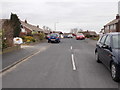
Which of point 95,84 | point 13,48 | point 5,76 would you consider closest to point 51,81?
point 95,84

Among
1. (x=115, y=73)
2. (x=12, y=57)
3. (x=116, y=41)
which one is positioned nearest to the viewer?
(x=115, y=73)

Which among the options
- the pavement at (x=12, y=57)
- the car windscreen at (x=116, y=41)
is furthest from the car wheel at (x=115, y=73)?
the pavement at (x=12, y=57)

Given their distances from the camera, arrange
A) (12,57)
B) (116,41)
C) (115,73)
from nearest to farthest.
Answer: (115,73)
(116,41)
(12,57)

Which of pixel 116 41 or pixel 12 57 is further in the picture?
pixel 12 57

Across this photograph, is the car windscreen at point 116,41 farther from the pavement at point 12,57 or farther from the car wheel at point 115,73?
the pavement at point 12,57

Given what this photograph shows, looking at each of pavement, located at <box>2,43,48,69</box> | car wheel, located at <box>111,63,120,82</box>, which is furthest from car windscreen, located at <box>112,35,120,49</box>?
pavement, located at <box>2,43,48,69</box>

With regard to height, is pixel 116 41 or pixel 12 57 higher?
pixel 116 41

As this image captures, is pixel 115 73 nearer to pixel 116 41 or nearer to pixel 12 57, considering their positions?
pixel 116 41

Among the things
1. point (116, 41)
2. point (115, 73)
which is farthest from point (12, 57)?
point (115, 73)

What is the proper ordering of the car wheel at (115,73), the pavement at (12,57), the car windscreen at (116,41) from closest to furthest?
1. the car wheel at (115,73)
2. the car windscreen at (116,41)
3. the pavement at (12,57)

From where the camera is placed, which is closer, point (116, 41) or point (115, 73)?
point (115, 73)

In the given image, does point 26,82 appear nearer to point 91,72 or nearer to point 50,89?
point 50,89

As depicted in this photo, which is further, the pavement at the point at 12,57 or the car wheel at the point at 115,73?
the pavement at the point at 12,57

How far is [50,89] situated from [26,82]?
105 centimetres
